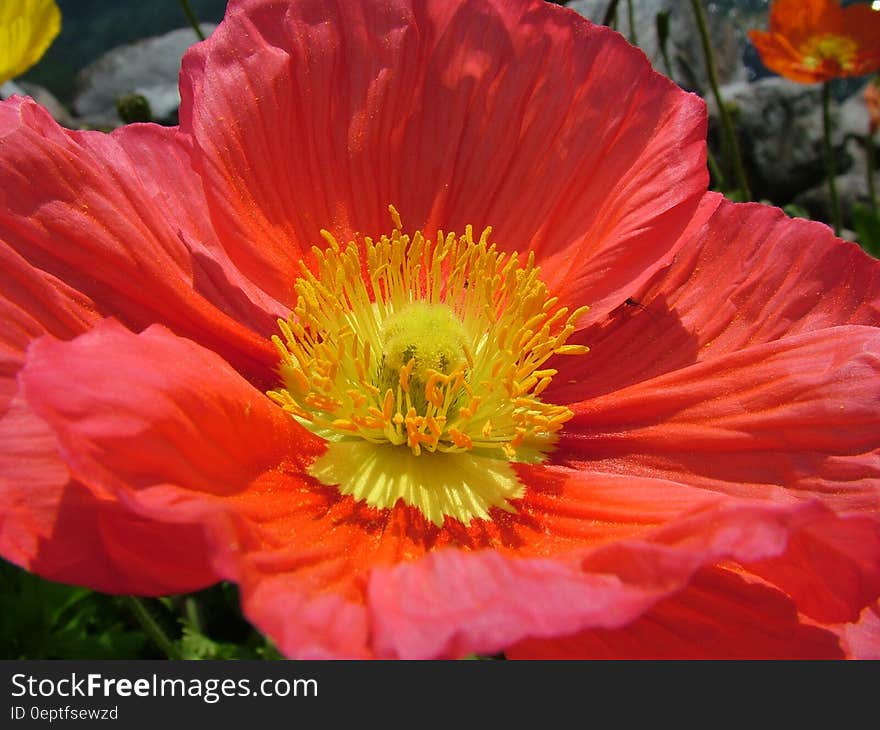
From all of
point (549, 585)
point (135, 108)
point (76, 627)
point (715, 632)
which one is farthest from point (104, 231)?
point (135, 108)

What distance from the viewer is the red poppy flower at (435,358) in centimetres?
108

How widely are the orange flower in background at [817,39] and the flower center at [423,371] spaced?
336 cm

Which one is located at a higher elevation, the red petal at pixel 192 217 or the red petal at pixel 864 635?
the red petal at pixel 192 217

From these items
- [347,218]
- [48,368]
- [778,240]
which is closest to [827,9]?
[778,240]

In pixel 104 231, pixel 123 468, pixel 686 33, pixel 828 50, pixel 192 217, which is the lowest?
pixel 123 468

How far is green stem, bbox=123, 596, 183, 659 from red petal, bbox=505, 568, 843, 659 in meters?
0.85

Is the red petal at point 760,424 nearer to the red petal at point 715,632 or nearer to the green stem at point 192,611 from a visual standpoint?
the red petal at point 715,632

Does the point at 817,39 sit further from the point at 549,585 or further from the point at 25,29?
the point at 549,585

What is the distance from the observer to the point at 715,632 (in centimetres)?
128

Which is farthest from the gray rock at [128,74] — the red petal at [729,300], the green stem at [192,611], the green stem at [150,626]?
the red petal at [729,300]

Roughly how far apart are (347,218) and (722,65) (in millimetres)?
11259

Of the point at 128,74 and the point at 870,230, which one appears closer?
the point at 870,230

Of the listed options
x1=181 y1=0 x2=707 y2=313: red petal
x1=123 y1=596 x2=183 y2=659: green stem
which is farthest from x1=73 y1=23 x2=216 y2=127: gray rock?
x1=123 y1=596 x2=183 y2=659: green stem

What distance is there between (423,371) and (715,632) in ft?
1.99
